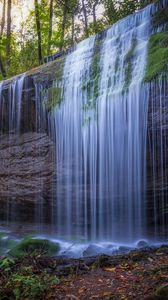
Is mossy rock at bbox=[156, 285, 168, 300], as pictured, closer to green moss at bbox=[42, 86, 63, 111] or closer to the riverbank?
the riverbank

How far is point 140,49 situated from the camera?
863 cm

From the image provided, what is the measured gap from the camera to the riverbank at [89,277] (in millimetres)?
4132

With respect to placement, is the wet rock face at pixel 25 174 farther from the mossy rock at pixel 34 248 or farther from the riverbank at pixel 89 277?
the riverbank at pixel 89 277

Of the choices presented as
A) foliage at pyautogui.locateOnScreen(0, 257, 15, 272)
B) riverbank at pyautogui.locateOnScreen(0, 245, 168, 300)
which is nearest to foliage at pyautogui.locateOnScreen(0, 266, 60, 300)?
riverbank at pyautogui.locateOnScreen(0, 245, 168, 300)

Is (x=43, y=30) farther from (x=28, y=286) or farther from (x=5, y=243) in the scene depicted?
(x=28, y=286)

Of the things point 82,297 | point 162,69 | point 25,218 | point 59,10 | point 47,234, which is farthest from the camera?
point 59,10

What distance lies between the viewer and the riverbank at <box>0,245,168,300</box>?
4132mm

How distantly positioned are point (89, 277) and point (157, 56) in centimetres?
491

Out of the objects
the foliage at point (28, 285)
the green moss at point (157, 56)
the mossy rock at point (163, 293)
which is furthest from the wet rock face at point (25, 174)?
the mossy rock at point (163, 293)

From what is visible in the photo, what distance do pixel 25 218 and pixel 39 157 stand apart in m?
1.83

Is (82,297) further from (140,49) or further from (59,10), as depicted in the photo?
(59,10)

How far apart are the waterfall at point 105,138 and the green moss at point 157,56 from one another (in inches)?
7.8

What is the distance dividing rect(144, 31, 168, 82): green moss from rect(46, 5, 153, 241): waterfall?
0.20 metres

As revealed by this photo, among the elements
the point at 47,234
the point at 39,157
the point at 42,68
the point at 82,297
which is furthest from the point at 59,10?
the point at 82,297
